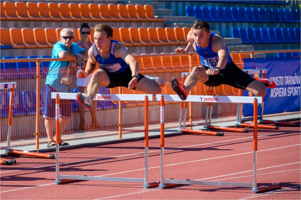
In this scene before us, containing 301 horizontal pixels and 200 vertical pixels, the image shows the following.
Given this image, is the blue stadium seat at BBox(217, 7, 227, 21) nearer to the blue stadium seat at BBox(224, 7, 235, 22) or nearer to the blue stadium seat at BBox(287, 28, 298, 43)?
the blue stadium seat at BBox(224, 7, 235, 22)

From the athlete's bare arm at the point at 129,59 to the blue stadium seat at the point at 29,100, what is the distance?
3.27 metres

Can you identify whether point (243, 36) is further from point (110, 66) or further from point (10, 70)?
point (110, 66)

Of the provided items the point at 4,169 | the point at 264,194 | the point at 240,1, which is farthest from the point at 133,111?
the point at 240,1

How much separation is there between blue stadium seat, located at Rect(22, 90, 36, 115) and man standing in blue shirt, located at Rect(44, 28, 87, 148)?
55 centimetres

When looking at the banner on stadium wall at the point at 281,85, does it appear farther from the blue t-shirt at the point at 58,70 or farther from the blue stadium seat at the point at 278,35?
the blue stadium seat at the point at 278,35

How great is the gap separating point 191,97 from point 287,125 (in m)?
6.02

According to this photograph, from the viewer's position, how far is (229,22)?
20656 millimetres

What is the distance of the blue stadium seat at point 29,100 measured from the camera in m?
9.14

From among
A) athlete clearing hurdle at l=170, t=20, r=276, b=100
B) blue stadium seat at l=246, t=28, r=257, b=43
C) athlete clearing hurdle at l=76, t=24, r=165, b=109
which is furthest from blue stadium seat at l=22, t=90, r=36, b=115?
blue stadium seat at l=246, t=28, r=257, b=43

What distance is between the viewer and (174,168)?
7477 millimetres

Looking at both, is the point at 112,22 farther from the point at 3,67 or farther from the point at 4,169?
the point at 4,169

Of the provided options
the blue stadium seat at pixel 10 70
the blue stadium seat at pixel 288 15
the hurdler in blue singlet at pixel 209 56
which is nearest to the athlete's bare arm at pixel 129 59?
the hurdler in blue singlet at pixel 209 56

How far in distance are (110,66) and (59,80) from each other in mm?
2416

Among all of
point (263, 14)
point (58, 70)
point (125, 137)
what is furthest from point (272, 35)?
point (58, 70)
